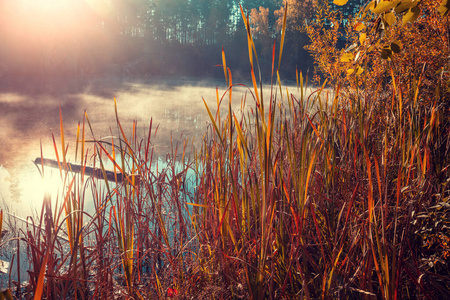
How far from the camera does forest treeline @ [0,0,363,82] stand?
1316cm

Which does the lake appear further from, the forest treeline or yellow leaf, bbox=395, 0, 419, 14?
the forest treeline

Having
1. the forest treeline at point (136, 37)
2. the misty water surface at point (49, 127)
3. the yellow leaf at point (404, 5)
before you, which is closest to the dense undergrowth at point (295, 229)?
the yellow leaf at point (404, 5)

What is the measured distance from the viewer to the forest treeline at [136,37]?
43.2 feet

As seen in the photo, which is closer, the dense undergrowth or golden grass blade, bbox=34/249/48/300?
golden grass blade, bbox=34/249/48/300

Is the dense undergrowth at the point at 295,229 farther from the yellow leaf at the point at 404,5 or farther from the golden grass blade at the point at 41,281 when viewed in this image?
the golden grass blade at the point at 41,281

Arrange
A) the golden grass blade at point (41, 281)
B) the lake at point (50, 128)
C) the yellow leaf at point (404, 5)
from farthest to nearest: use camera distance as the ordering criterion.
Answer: the lake at point (50, 128) → the yellow leaf at point (404, 5) → the golden grass blade at point (41, 281)

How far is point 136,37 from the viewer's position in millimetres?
20844

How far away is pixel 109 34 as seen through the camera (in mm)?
19172

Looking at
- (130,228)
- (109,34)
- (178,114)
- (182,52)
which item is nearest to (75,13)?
(109,34)

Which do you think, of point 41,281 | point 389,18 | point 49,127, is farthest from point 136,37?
point 41,281

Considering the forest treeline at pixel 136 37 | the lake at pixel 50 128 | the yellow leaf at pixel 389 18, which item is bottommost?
the lake at pixel 50 128

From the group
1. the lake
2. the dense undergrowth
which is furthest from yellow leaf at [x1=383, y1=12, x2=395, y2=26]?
the lake

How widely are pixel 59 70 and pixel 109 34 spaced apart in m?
6.73

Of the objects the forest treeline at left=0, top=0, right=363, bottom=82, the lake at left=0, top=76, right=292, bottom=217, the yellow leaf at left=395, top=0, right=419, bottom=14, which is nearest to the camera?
the yellow leaf at left=395, top=0, right=419, bottom=14
